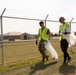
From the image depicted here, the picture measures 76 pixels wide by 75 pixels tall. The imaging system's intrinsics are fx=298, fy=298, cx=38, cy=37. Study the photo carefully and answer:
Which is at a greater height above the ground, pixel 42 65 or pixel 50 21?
pixel 50 21

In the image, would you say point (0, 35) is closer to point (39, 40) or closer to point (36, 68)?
point (39, 40)

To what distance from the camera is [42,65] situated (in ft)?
33.1

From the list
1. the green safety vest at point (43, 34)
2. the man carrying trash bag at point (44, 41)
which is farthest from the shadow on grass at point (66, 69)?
the green safety vest at point (43, 34)

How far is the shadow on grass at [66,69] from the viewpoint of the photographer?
28.5 feet

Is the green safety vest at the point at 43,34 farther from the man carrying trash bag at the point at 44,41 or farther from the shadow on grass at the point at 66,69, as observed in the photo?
the shadow on grass at the point at 66,69

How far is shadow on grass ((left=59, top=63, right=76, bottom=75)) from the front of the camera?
341 inches

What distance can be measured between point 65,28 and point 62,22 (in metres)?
0.22

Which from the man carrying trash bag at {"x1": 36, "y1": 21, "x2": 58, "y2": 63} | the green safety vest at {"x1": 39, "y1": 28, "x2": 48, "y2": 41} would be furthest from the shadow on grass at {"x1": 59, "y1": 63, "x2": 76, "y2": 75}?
the green safety vest at {"x1": 39, "y1": 28, "x2": 48, "y2": 41}

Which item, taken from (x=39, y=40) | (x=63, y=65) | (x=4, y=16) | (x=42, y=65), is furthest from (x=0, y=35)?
(x=63, y=65)

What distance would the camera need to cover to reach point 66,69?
9125 mm

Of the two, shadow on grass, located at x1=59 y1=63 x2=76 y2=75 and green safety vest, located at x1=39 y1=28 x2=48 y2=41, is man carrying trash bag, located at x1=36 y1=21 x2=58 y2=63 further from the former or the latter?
shadow on grass, located at x1=59 y1=63 x2=76 y2=75

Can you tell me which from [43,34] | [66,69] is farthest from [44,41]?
[66,69]

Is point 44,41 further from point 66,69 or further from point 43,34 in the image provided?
point 66,69

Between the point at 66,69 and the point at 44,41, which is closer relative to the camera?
the point at 66,69
